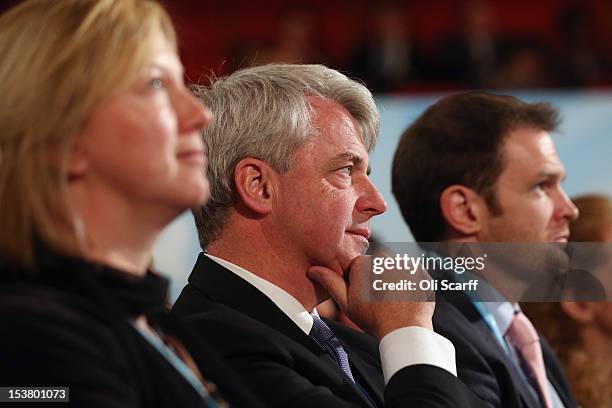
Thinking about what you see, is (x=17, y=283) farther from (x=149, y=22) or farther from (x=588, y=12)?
(x=588, y=12)

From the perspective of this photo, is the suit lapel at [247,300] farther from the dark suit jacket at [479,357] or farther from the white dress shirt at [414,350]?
the dark suit jacket at [479,357]

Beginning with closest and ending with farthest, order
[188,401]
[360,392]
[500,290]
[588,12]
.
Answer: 1. [188,401]
2. [360,392]
3. [500,290]
4. [588,12]

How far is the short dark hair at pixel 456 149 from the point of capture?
2451mm

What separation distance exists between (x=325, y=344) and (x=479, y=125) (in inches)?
29.8

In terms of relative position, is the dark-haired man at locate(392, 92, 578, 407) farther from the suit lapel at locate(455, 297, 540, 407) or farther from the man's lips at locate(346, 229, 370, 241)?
the man's lips at locate(346, 229, 370, 241)

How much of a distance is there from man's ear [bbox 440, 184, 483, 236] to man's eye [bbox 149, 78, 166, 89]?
3.93ft

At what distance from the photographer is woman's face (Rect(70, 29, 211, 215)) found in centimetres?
131

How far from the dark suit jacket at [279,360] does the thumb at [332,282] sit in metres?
0.09

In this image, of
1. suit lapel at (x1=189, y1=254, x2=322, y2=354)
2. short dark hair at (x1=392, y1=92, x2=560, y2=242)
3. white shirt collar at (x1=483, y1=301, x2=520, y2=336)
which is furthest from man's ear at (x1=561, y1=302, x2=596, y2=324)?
suit lapel at (x1=189, y1=254, x2=322, y2=354)

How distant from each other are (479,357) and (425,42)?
505 cm

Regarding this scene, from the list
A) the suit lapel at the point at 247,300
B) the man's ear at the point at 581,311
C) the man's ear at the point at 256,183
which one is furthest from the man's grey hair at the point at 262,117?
the man's ear at the point at 581,311

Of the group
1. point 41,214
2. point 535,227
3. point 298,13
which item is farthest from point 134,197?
point 298,13

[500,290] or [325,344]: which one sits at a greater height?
[500,290]

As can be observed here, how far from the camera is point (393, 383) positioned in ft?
5.53
